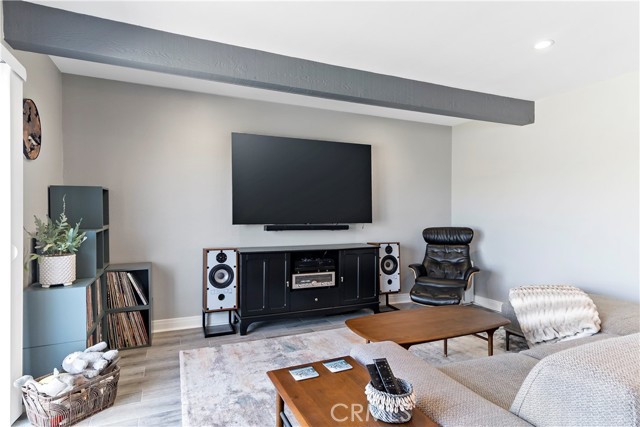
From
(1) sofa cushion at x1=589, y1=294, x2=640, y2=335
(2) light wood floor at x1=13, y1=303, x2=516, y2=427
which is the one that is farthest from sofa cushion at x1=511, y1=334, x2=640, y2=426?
(2) light wood floor at x1=13, y1=303, x2=516, y2=427

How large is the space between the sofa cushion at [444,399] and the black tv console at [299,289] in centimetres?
202

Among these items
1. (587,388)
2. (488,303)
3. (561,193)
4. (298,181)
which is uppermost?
(298,181)

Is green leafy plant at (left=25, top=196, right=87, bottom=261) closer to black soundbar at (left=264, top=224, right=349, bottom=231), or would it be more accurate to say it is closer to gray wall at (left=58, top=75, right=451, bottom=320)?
gray wall at (left=58, top=75, right=451, bottom=320)

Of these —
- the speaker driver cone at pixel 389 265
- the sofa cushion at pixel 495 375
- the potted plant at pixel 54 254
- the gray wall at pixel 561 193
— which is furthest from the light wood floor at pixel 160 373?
the gray wall at pixel 561 193

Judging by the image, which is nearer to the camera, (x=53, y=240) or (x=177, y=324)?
(x=53, y=240)

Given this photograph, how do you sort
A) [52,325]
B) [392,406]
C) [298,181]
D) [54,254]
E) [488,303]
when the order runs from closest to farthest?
[392,406], [52,325], [54,254], [298,181], [488,303]

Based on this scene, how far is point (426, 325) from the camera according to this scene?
2623 mm

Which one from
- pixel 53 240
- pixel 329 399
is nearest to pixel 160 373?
pixel 53 240

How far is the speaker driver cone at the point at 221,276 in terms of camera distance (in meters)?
3.59

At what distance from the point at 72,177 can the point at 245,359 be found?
2352mm

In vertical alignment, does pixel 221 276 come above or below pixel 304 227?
below

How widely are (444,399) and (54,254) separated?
8.43ft

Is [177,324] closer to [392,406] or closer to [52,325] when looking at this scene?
[52,325]

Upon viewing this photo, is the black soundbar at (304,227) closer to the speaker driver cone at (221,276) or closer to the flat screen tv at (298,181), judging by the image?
the flat screen tv at (298,181)
